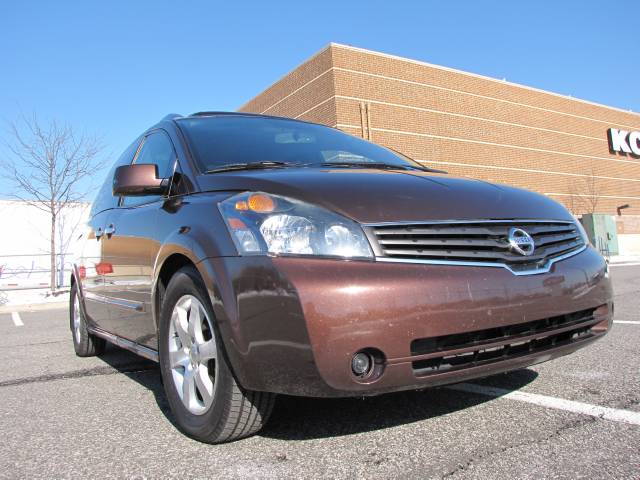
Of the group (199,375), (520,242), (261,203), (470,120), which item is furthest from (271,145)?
(470,120)

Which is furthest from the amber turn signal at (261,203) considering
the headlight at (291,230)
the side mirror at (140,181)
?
the side mirror at (140,181)

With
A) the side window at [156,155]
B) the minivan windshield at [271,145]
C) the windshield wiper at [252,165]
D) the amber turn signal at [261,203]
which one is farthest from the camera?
the side window at [156,155]

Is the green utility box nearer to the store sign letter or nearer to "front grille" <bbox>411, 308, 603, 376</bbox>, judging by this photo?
the store sign letter

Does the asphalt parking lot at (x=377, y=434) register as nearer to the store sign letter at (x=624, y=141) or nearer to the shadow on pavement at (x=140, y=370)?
the shadow on pavement at (x=140, y=370)

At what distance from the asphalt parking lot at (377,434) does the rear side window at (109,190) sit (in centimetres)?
144

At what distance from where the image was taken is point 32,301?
14.1m

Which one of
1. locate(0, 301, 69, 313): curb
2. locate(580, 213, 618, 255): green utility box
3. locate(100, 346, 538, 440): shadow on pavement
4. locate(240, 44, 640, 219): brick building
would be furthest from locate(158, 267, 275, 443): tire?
locate(580, 213, 618, 255): green utility box

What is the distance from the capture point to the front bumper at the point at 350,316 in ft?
6.54

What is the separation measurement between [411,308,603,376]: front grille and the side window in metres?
1.85

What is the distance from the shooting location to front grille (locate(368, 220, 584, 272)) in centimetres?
218

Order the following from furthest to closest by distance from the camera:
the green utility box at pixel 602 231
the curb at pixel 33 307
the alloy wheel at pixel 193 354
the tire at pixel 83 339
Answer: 1. the green utility box at pixel 602 231
2. the curb at pixel 33 307
3. the tire at pixel 83 339
4. the alloy wheel at pixel 193 354

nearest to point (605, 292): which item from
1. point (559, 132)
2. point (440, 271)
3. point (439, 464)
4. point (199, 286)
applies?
point (440, 271)

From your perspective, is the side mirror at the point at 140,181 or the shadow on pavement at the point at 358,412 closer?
the shadow on pavement at the point at 358,412

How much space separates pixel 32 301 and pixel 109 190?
11203mm
